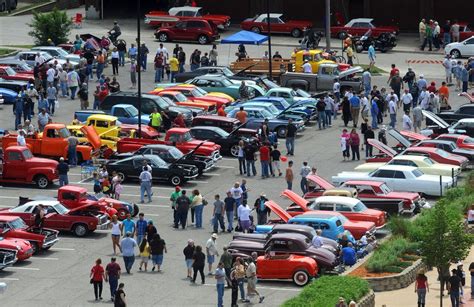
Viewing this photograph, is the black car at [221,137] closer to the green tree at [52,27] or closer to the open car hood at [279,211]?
the open car hood at [279,211]

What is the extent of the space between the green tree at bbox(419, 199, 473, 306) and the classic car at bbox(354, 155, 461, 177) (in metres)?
12.3

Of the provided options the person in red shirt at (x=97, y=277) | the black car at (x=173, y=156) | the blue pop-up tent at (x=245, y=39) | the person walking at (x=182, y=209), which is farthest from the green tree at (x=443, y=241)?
the blue pop-up tent at (x=245, y=39)

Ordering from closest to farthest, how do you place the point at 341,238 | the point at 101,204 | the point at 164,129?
the point at 341,238
the point at 101,204
the point at 164,129

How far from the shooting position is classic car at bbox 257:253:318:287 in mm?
41906

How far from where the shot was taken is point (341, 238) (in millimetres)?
44125

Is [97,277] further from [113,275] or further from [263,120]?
[263,120]

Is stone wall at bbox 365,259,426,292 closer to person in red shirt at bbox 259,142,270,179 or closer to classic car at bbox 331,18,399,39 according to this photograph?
person in red shirt at bbox 259,142,270,179

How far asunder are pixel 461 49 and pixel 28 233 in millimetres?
37970

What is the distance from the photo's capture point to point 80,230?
46906 millimetres

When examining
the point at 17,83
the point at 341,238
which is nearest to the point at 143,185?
the point at 341,238

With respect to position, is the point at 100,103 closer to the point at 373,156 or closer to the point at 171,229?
the point at 373,156

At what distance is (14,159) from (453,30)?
111ft

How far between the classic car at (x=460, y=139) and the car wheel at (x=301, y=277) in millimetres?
16221

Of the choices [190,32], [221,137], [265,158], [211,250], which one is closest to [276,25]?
[190,32]
